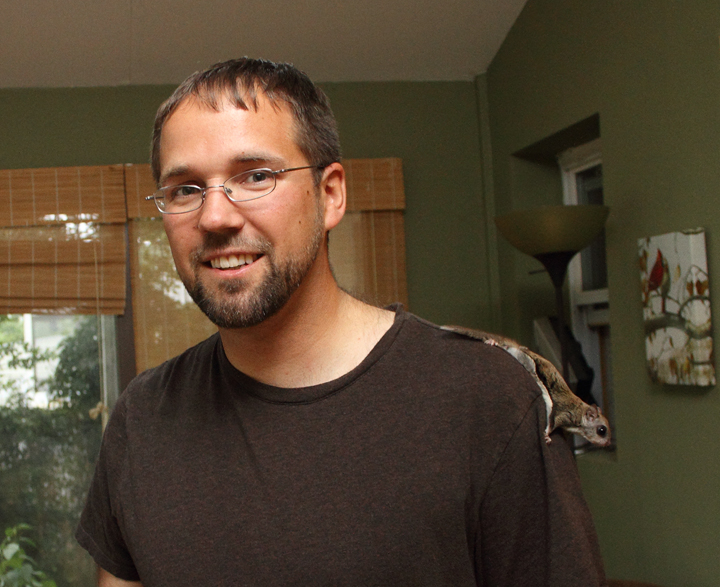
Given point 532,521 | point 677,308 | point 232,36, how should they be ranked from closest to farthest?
point 532,521 < point 677,308 < point 232,36

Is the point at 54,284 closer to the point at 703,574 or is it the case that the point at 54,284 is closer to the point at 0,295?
the point at 0,295

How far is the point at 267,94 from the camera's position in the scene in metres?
0.98

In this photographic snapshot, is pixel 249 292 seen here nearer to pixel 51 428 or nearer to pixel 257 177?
pixel 257 177

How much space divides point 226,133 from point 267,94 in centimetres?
9

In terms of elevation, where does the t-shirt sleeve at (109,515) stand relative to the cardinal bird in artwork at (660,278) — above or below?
below

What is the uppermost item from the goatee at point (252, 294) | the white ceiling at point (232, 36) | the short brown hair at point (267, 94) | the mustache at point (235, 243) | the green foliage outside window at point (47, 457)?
the white ceiling at point (232, 36)

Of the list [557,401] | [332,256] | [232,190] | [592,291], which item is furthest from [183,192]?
[332,256]

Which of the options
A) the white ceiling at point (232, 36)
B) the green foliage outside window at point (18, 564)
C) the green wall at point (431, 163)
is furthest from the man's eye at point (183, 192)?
the green foliage outside window at point (18, 564)

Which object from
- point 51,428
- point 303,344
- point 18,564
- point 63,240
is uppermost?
point 63,240

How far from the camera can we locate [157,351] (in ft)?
11.2

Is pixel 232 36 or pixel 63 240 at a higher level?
pixel 232 36

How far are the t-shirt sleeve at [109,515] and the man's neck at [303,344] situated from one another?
0.21m

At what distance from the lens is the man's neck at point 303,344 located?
38.8 inches

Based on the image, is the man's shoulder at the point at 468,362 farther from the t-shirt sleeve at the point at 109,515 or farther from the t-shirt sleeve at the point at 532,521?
the t-shirt sleeve at the point at 109,515
